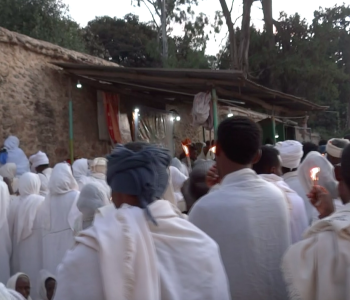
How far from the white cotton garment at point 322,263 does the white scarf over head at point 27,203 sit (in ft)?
16.3

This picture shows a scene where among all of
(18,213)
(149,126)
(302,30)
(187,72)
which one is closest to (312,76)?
(302,30)

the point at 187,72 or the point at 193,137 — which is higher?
the point at 187,72

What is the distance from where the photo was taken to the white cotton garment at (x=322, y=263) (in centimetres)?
205

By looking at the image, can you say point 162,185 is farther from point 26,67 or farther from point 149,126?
point 149,126

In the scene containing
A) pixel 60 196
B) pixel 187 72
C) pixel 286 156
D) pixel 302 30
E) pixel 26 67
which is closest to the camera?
pixel 286 156

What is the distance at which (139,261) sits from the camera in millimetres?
2047

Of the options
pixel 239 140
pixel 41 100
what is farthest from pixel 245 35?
pixel 239 140

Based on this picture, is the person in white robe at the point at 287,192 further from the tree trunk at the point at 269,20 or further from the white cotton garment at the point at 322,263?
the tree trunk at the point at 269,20

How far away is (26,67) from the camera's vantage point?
1134 centimetres

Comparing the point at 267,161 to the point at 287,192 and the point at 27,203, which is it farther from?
the point at 27,203

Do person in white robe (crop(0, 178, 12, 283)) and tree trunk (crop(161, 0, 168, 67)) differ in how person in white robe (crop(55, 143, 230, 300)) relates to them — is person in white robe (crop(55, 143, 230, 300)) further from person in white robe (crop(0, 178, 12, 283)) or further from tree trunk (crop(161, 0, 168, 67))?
tree trunk (crop(161, 0, 168, 67))

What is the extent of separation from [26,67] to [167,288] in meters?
9.87

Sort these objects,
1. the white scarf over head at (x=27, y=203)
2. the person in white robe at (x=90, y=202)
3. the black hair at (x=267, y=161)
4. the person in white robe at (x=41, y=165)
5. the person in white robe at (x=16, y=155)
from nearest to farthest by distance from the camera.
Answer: the black hair at (x=267, y=161)
the person in white robe at (x=90, y=202)
the white scarf over head at (x=27, y=203)
the person in white robe at (x=41, y=165)
the person in white robe at (x=16, y=155)

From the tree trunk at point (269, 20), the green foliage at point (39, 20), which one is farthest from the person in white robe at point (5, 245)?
the tree trunk at point (269, 20)
